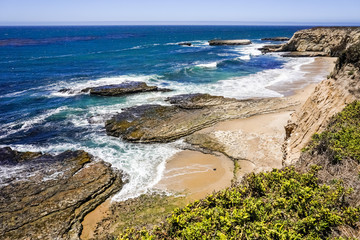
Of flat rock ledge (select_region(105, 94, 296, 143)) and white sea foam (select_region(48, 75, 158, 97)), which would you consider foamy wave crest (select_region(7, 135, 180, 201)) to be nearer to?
flat rock ledge (select_region(105, 94, 296, 143))

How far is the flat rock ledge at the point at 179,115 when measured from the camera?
2031 centimetres

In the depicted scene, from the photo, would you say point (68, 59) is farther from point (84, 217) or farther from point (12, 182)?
point (84, 217)

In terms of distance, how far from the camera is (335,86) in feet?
46.5

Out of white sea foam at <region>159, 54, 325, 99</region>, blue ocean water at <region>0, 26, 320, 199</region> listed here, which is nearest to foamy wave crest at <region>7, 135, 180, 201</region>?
blue ocean water at <region>0, 26, 320, 199</region>

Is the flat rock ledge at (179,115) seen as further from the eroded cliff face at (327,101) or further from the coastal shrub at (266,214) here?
the coastal shrub at (266,214)

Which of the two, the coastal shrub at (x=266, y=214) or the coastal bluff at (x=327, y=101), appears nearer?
the coastal shrub at (x=266, y=214)

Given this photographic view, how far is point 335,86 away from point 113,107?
71.6 feet

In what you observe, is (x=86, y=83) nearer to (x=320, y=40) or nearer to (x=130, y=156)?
(x=130, y=156)

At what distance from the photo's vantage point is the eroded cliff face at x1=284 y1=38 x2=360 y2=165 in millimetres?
12344

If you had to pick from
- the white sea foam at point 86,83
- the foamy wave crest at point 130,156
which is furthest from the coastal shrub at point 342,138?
the white sea foam at point 86,83

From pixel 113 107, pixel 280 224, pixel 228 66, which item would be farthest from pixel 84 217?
pixel 228 66

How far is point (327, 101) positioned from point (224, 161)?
757cm

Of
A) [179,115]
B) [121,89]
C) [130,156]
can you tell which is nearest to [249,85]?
[179,115]

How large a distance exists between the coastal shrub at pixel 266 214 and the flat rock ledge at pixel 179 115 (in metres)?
12.5
